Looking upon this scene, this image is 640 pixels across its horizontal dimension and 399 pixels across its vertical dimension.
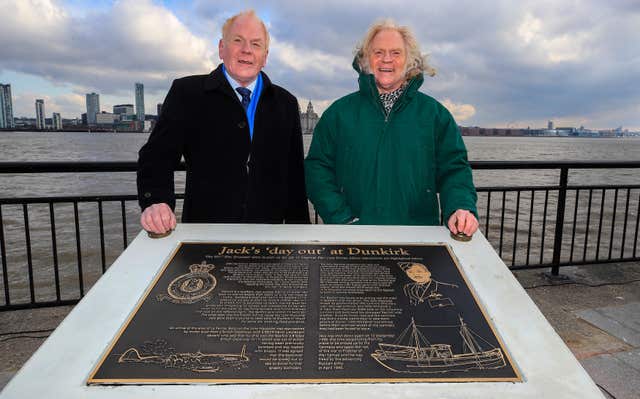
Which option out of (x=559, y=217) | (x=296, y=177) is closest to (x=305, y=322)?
(x=296, y=177)

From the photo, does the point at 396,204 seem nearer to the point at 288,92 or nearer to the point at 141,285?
the point at 288,92

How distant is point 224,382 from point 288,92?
207cm

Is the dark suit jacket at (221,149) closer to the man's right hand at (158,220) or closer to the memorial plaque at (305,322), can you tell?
the man's right hand at (158,220)

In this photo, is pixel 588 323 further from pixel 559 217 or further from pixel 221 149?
pixel 221 149

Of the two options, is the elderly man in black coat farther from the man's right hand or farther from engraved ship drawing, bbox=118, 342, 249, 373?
engraved ship drawing, bbox=118, 342, 249, 373

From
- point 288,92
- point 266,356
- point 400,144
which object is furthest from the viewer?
point 288,92

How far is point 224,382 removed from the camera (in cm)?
139

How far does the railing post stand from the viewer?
16.2ft

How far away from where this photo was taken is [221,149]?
2.65 m

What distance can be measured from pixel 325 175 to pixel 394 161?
1.42 feet

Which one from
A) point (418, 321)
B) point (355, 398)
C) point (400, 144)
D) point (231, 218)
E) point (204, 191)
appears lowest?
point (355, 398)

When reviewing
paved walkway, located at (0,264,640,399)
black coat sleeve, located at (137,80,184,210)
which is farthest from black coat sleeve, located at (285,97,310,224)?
paved walkway, located at (0,264,640,399)

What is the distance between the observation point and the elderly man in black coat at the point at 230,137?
100 inches

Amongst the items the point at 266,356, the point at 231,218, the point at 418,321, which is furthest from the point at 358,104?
the point at 266,356
